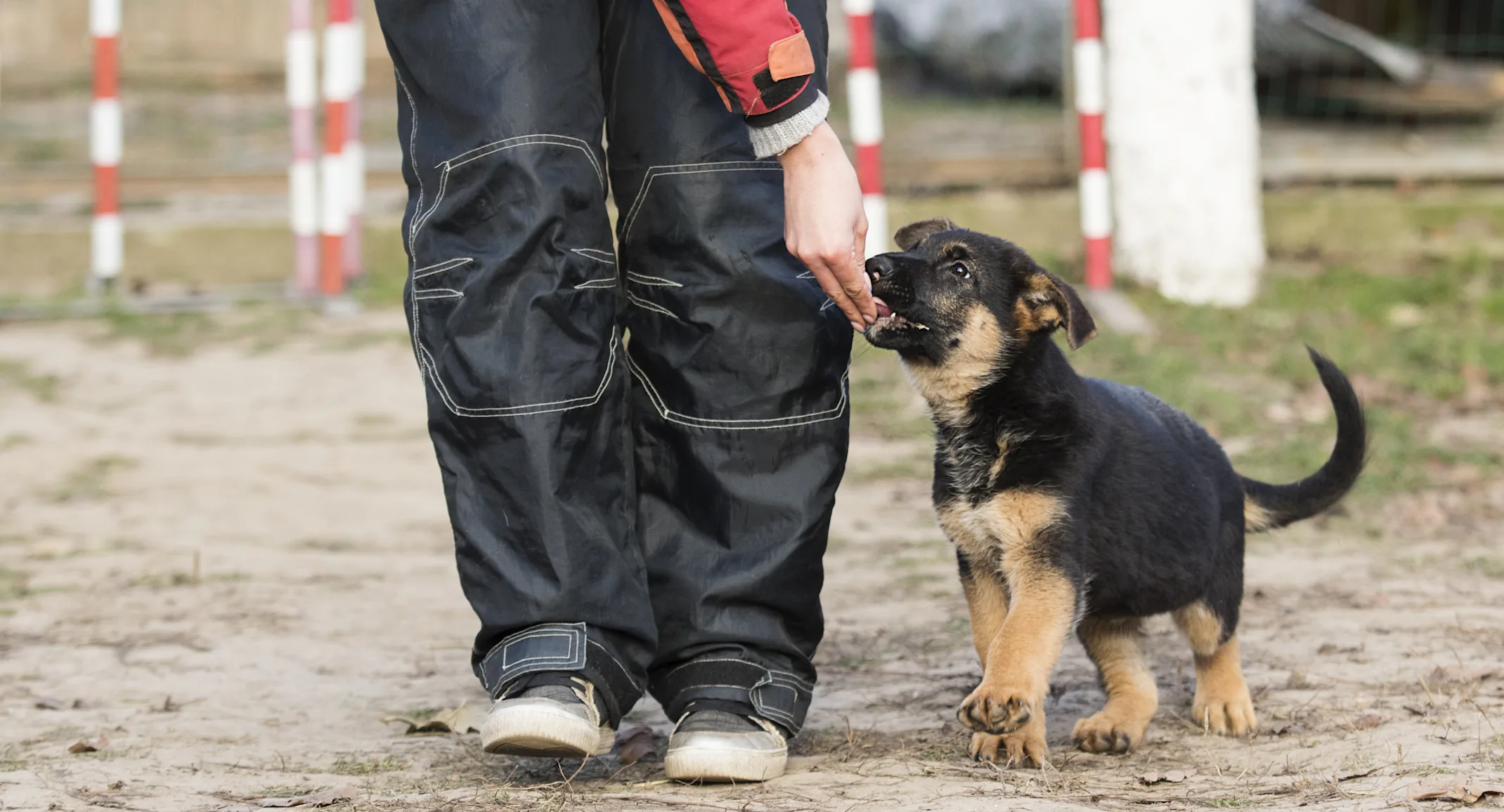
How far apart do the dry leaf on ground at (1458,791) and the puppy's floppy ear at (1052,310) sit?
3.15 feet

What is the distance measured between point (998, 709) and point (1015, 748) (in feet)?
0.73

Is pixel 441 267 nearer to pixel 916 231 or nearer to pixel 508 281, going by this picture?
pixel 508 281

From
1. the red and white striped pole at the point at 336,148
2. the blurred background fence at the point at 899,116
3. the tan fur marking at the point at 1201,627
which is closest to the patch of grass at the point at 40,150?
the blurred background fence at the point at 899,116

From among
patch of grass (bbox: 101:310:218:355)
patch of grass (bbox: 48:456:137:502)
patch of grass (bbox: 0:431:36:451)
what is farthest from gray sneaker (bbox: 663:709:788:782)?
patch of grass (bbox: 101:310:218:355)

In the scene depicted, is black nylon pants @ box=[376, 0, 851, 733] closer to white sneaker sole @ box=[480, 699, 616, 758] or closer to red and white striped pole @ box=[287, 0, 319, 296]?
white sneaker sole @ box=[480, 699, 616, 758]

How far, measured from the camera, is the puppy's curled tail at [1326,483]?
3.45 m

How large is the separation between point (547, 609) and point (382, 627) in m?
1.42

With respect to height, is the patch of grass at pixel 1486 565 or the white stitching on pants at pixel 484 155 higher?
the white stitching on pants at pixel 484 155

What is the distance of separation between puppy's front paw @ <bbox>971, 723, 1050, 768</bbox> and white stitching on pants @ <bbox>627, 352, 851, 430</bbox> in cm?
66

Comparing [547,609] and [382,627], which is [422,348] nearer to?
[547,609]

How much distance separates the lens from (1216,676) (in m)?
3.25

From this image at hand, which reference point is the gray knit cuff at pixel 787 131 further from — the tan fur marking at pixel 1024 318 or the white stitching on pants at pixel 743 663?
the white stitching on pants at pixel 743 663

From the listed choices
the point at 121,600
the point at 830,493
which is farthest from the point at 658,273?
the point at 121,600

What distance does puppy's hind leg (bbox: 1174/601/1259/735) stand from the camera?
318 centimetres
